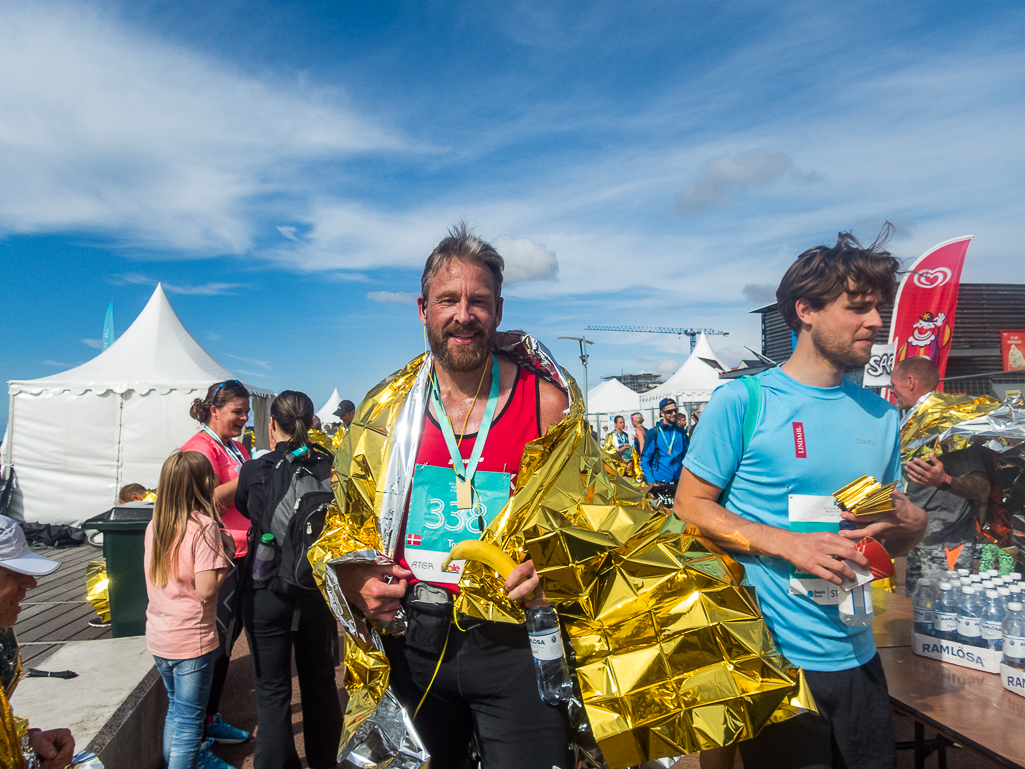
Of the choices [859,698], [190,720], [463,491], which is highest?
[463,491]

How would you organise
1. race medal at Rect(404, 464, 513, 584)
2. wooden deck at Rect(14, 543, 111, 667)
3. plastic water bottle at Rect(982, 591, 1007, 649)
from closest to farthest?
race medal at Rect(404, 464, 513, 584) → plastic water bottle at Rect(982, 591, 1007, 649) → wooden deck at Rect(14, 543, 111, 667)

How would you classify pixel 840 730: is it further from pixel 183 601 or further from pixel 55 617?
pixel 55 617

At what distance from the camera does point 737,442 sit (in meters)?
1.84

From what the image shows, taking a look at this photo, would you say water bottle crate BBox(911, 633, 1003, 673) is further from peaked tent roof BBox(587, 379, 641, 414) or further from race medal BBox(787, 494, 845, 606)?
peaked tent roof BBox(587, 379, 641, 414)

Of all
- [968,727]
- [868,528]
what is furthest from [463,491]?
[968,727]

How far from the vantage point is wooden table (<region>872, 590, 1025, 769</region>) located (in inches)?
65.6

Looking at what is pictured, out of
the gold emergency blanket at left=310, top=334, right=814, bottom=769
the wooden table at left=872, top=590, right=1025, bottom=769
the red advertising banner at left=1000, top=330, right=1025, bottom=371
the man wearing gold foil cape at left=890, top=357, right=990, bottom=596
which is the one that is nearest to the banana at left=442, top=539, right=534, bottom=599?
the gold emergency blanket at left=310, top=334, right=814, bottom=769

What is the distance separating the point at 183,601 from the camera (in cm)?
279

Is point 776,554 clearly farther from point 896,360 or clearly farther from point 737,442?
point 896,360

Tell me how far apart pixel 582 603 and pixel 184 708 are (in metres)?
2.30

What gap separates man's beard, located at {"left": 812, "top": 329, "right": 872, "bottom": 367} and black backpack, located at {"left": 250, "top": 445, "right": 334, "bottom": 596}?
78.8 inches

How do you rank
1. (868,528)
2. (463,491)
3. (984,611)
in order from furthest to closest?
(984,611), (463,491), (868,528)

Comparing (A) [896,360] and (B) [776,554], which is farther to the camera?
(A) [896,360]

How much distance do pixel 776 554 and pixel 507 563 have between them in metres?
0.78
